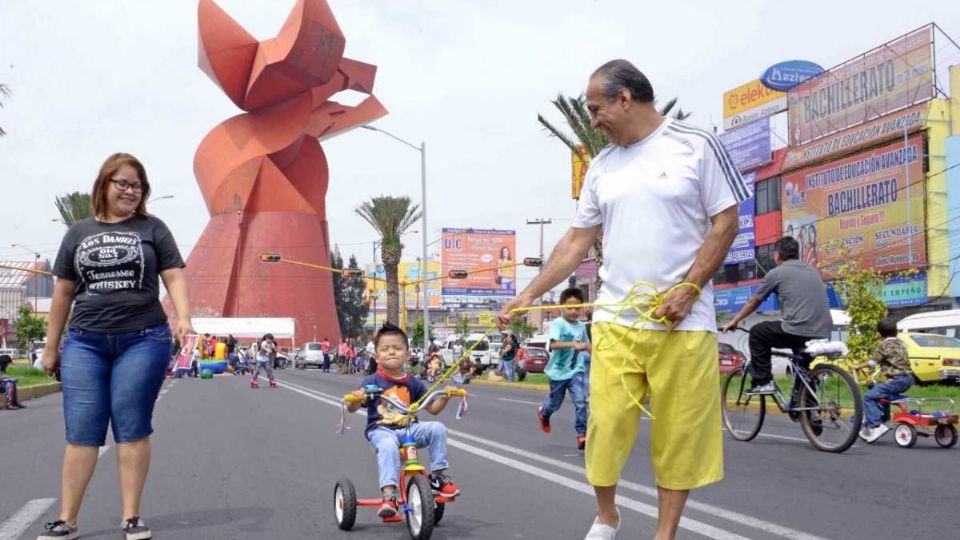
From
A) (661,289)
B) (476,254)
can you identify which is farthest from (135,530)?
(476,254)

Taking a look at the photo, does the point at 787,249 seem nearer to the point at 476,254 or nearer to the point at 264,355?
the point at 264,355

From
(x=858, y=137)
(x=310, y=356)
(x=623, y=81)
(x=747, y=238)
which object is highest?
(x=858, y=137)

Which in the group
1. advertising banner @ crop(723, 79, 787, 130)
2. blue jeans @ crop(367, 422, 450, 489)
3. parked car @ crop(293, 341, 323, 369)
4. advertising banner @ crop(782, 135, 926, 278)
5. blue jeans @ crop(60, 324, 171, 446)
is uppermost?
advertising banner @ crop(723, 79, 787, 130)

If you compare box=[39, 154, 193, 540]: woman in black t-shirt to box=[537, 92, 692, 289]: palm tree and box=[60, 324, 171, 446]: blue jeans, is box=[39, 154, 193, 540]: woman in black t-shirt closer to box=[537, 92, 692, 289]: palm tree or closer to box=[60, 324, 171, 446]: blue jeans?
box=[60, 324, 171, 446]: blue jeans

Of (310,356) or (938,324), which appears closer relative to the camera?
(938,324)

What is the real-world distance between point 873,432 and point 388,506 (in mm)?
6256

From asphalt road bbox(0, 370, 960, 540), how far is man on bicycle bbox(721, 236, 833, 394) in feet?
3.03

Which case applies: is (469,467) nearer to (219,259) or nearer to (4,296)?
(219,259)

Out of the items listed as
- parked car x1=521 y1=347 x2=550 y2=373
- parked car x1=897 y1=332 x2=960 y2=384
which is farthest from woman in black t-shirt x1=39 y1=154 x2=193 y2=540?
parked car x1=521 y1=347 x2=550 y2=373

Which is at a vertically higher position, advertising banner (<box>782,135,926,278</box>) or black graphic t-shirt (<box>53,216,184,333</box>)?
advertising banner (<box>782,135,926,278</box>)

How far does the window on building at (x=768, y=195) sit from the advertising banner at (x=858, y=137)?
1.42 meters

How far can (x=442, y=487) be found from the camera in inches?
206

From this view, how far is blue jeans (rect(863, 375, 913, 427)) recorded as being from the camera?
9859 mm

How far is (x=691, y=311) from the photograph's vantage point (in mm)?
3906
